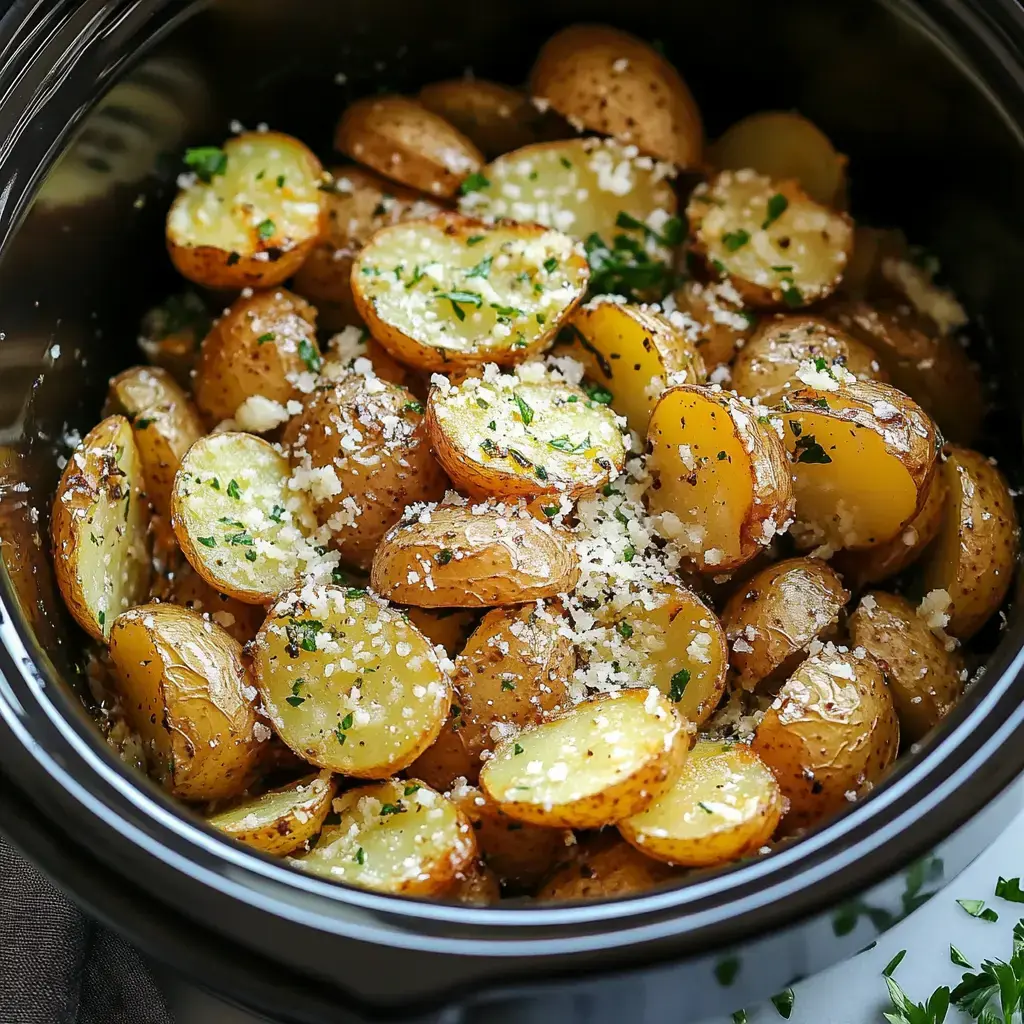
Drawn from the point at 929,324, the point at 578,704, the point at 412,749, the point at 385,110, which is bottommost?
the point at 412,749

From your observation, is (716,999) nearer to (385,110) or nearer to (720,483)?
(720,483)

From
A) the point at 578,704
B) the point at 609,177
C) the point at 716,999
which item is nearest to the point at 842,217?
the point at 609,177

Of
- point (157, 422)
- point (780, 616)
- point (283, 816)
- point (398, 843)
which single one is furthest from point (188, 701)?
point (780, 616)

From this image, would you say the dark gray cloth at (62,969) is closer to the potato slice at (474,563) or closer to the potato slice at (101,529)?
the potato slice at (101,529)

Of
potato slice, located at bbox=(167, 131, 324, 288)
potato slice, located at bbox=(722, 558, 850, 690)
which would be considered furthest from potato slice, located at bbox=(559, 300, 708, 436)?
potato slice, located at bbox=(167, 131, 324, 288)

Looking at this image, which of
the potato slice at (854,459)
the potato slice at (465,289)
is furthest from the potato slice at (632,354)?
the potato slice at (854,459)
